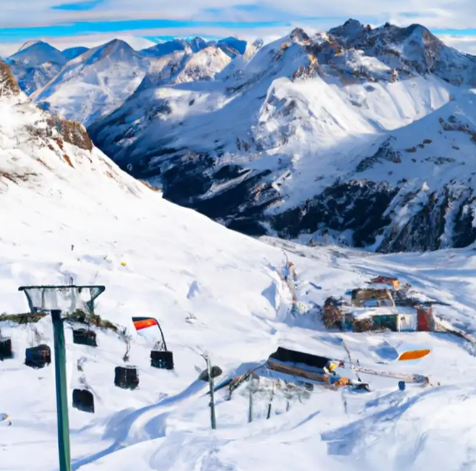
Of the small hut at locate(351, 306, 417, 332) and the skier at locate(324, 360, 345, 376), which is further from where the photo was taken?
the small hut at locate(351, 306, 417, 332)

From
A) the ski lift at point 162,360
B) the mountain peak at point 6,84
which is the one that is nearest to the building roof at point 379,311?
the ski lift at point 162,360

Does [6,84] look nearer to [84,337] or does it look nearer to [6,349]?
[84,337]

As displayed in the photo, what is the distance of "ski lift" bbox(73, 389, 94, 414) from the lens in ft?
67.0

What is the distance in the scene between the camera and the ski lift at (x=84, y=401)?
20422 mm

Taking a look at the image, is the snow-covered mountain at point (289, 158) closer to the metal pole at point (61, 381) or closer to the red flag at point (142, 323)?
the red flag at point (142, 323)

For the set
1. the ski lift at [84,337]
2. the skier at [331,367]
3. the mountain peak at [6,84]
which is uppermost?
the mountain peak at [6,84]

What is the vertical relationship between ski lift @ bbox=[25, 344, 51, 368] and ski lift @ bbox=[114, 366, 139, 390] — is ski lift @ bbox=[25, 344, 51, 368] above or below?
above

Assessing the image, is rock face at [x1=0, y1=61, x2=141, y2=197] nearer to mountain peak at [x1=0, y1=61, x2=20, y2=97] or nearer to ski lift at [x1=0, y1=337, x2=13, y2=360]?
mountain peak at [x1=0, y1=61, x2=20, y2=97]

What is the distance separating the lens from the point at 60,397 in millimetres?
11594

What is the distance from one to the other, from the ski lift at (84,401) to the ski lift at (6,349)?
11.2ft

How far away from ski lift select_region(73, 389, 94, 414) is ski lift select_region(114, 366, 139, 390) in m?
2.22

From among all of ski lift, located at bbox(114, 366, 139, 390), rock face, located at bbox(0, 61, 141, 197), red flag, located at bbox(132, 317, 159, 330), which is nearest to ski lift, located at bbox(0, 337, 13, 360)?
ski lift, located at bbox(114, 366, 139, 390)

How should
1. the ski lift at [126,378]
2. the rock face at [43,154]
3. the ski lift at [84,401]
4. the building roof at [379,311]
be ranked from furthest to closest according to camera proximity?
the rock face at [43,154]
the building roof at [379,311]
the ski lift at [126,378]
the ski lift at [84,401]

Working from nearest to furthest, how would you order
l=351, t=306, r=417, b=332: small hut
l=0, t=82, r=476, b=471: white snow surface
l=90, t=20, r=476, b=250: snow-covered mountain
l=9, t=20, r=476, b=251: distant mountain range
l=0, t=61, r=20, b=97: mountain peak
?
l=0, t=82, r=476, b=471: white snow surface → l=351, t=306, r=417, b=332: small hut → l=0, t=61, r=20, b=97: mountain peak → l=9, t=20, r=476, b=251: distant mountain range → l=90, t=20, r=476, b=250: snow-covered mountain
